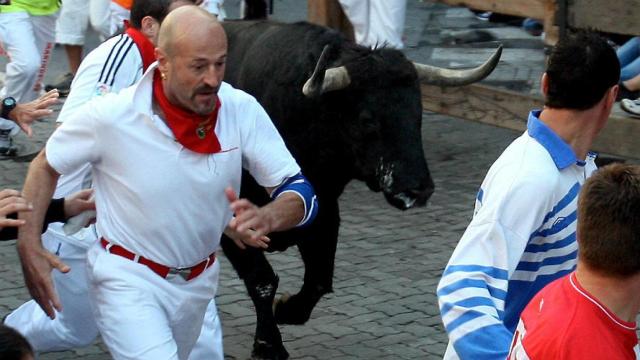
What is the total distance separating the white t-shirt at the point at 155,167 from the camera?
4.84 metres

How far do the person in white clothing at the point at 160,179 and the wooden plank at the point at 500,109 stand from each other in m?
3.80

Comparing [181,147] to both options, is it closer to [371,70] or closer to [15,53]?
[371,70]

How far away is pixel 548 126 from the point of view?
161 inches

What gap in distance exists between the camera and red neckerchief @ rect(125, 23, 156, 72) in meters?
6.23

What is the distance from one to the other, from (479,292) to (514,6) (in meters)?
6.38

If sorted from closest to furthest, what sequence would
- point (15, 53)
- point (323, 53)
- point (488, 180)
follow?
point (488, 180)
point (323, 53)
point (15, 53)

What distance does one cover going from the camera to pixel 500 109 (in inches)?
390

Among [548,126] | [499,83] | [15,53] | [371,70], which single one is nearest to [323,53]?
[371,70]

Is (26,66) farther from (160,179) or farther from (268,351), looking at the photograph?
(160,179)

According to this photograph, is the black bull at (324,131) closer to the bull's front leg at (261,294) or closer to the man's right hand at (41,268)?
the bull's front leg at (261,294)

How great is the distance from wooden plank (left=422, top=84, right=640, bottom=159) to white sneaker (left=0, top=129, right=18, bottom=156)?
362 cm

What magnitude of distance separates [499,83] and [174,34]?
8478 mm

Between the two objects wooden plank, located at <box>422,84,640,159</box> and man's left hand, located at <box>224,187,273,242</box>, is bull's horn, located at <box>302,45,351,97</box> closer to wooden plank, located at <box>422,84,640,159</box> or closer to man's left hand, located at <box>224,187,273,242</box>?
man's left hand, located at <box>224,187,273,242</box>

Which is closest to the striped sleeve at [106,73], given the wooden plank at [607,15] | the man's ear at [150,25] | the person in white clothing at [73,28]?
the man's ear at [150,25]
